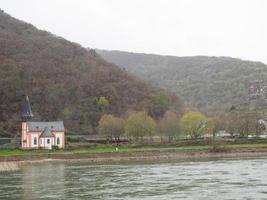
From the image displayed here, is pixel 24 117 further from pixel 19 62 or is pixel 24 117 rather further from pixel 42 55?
pixel 42 55

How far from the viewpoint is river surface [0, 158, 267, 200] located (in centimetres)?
4153

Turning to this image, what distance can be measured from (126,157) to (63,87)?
6780cm

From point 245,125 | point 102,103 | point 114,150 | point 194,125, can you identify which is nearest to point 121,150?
point 114,150

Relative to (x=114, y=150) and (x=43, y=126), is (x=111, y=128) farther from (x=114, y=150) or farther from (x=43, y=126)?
(x=114, y=150)

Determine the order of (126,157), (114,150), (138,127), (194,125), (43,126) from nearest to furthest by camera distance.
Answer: (126,157)
(114,150)
(43,126)
(138,127)
(194,125)

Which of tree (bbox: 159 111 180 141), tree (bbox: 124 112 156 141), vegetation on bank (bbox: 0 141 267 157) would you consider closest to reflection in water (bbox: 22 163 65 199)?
vegetation on bank (bbox: 0 141 267 157)

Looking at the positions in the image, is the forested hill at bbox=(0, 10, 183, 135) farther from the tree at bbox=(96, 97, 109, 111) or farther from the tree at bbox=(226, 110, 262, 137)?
the tree at bbox=(226, 110, 262, 137)

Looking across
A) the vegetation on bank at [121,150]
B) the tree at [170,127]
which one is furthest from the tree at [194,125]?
the vegetation on bank at [121,150]

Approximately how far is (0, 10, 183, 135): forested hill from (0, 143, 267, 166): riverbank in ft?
136

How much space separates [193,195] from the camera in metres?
40.7

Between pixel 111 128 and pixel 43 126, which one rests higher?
pixel 43 126

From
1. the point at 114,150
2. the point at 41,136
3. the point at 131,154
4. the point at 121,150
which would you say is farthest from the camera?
Answer: the point at 41,136

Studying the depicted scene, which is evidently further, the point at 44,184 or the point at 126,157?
the point at 126,157

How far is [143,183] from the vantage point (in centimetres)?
4888
